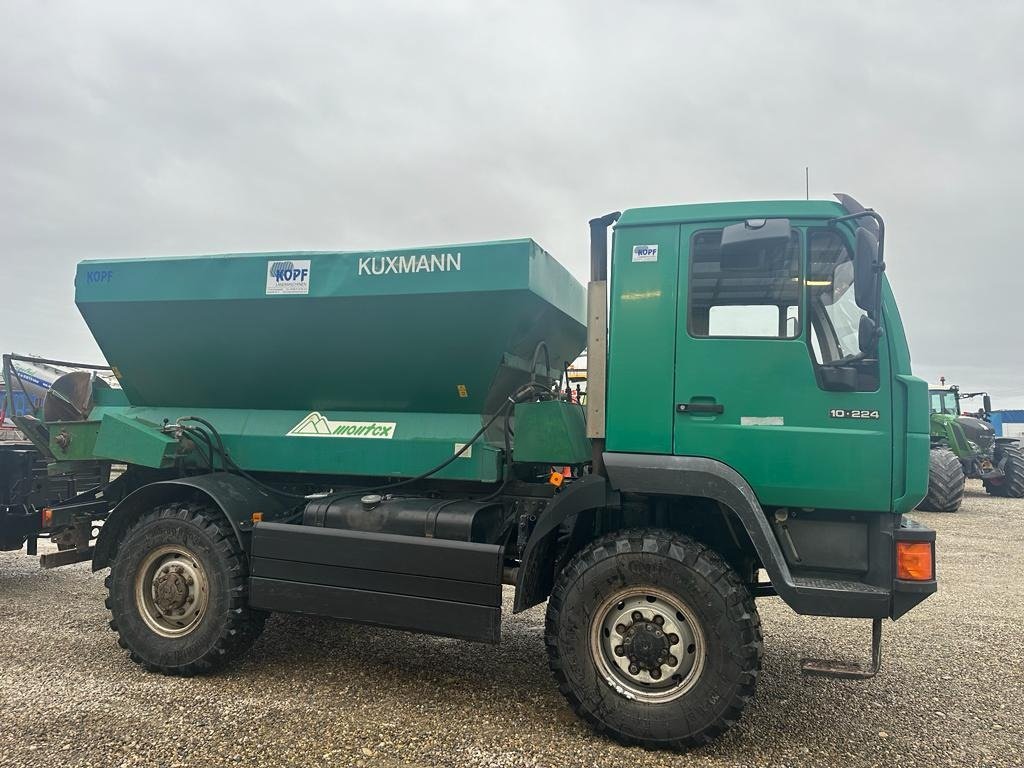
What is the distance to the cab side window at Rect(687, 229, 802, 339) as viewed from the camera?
12.3ft

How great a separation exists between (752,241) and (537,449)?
5.94ft

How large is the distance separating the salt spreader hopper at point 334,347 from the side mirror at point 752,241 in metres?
1.24

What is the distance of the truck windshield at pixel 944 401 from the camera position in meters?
17.3

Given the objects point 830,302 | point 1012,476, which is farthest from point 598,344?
point 1012,476

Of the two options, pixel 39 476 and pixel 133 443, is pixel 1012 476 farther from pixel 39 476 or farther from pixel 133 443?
pixel 39 476

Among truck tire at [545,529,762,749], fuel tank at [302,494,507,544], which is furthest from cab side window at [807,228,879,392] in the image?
fuel tank at [302,494,507,544]

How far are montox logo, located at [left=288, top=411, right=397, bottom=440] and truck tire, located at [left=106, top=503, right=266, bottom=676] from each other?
84cm

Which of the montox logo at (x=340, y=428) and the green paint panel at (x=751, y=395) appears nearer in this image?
the green paint panel at (x=751, y=395)

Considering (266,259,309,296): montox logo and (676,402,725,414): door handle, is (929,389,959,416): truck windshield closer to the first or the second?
(676,402,725,414): door handle

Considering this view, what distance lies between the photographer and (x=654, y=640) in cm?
365

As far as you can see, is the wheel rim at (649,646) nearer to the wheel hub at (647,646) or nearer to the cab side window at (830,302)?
the wheel hub at (647,646)

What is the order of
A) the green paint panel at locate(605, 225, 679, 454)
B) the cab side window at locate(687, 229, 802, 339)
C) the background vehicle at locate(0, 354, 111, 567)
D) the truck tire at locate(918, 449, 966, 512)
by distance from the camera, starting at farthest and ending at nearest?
the truck tire at locate(918, 449, 966, 512), the background vehicle at locate(0, 354, 111, 567), the green paint panel at locate(605, 225, 679, 454), the cab side window at locate(687, 229, 802, 339)

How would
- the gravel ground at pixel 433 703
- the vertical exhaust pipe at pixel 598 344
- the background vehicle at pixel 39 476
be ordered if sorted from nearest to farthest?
1. the gravel ground at pixel 433 703
2. the vertical exhaust pipe at pixel 598 344
3. the background vehicle at pixel 39 476

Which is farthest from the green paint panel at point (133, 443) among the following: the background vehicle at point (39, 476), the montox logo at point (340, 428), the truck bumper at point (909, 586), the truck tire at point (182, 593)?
the truck bumper at point (909, 586)
